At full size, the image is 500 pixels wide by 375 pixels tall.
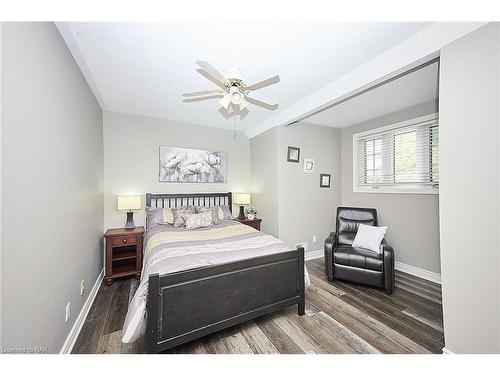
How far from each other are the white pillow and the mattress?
1160mm

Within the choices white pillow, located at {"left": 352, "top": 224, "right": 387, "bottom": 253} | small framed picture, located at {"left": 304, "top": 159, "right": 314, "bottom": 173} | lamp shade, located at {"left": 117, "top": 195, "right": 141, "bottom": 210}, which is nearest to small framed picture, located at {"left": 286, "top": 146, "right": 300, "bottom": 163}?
small framed picture, located at {"left": 304, "top": 159, "right": 314, "bottom": 173}

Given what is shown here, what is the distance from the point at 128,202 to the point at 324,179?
11.7ft

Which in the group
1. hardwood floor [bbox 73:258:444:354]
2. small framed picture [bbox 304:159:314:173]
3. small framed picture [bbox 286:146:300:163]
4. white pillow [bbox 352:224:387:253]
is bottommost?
hardwood floor [bbox 73:258:444:354]

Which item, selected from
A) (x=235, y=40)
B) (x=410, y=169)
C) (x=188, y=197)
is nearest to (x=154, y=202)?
(x=188, y=197)

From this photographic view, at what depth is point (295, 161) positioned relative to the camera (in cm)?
366

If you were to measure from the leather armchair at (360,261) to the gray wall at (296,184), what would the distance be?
2.35 feet

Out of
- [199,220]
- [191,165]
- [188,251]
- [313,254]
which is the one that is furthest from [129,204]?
[313,254]

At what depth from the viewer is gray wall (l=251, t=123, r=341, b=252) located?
3523 millimetres

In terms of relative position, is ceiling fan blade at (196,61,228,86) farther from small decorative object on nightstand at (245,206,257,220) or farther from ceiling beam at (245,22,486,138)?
small decorative object on nightstand at (245,206,257,220)

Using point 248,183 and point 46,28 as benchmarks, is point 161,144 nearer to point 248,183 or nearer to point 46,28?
point 248,183

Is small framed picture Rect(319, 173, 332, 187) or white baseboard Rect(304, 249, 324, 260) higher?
small framed picture Rect(319, 173, 332, 187)

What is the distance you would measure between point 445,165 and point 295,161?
2.31 metres

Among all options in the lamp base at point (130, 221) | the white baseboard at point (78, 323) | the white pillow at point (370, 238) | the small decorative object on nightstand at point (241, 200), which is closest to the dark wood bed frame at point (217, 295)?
the white baseboard at point (78, 323)
